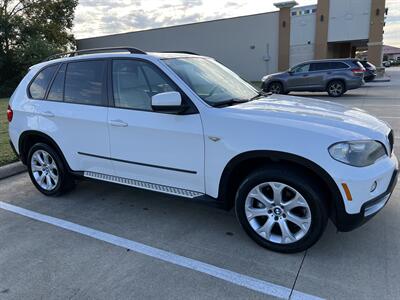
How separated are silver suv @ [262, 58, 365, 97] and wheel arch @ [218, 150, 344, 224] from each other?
46.5ft

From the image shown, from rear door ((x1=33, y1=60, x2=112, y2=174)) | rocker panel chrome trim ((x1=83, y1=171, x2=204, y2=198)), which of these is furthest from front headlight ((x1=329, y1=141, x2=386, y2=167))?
rear door ((x1=33, y1=60, x2=112, y2=174))

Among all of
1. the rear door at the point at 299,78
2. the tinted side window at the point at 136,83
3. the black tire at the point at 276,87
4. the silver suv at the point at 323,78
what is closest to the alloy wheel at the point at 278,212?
the tinted side window at the point at 136,83

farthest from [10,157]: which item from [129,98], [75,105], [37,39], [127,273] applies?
[37,39]

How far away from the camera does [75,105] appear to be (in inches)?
166

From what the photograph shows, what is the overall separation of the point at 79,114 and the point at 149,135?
106 centimetres

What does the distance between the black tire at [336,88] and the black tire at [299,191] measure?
14.4 metres

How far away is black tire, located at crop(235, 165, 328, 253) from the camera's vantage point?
297 cm

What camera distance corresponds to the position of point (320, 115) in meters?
3.29

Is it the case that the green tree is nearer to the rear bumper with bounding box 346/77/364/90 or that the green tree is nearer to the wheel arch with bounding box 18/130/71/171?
the rear bumper with bounding box 346/77/364/90

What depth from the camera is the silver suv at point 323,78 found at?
15.8 meters

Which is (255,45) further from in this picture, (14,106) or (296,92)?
(14,106)

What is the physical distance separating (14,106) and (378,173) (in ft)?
14.6

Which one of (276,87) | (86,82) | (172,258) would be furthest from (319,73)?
(172,258)

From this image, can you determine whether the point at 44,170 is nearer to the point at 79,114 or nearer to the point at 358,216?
the point at 79,114
